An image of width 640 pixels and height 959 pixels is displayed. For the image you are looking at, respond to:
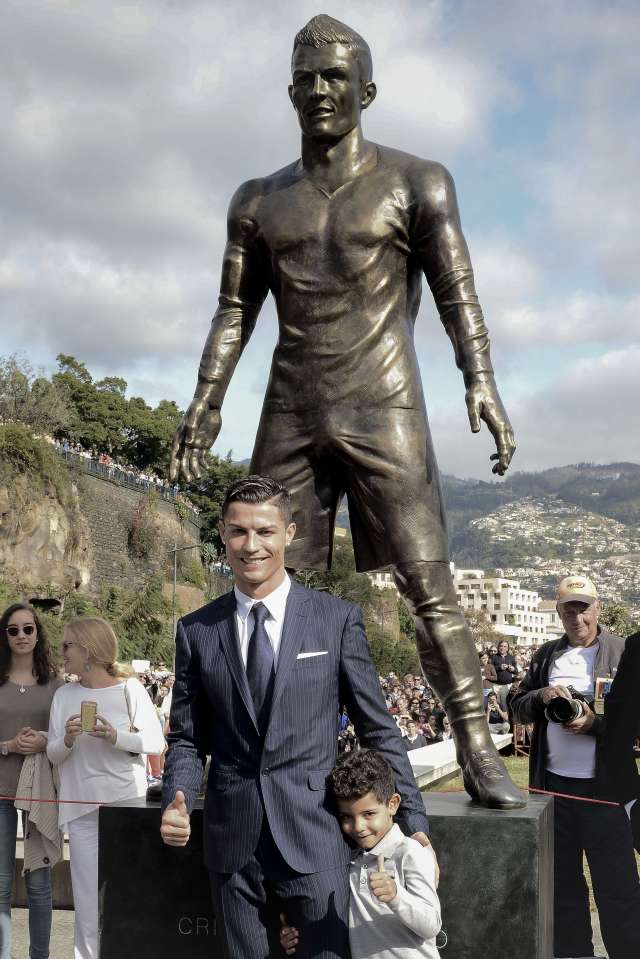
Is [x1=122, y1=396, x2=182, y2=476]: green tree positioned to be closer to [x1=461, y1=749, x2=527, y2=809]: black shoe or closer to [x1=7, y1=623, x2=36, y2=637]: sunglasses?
[x1=7, y1=623, x2=36, y2=637]: sunglasses

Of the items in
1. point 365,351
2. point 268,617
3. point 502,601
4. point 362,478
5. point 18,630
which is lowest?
point 268,617

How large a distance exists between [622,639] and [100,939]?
9.23 feet

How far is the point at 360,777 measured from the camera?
3029 mm

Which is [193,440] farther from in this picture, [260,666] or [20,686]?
[20,686]

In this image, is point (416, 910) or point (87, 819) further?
point (87, 819)

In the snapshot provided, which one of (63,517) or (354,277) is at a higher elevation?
(63,517)

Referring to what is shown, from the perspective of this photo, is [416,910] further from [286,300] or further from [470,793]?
[286,300]

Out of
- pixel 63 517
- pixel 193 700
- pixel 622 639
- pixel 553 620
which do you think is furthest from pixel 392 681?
pixel 553 620

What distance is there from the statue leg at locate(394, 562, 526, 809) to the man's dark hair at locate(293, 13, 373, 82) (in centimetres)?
193

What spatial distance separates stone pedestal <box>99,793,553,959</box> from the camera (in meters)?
3.71

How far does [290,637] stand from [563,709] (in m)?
2.23

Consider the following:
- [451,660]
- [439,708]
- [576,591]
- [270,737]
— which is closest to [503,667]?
[439,708]

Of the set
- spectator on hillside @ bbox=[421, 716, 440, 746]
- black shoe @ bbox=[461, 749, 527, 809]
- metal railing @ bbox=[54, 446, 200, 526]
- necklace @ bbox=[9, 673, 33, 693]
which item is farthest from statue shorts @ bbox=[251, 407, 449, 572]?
metal railing @ bbox=[54, 446, 200, 526]

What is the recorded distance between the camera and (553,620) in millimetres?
191625
